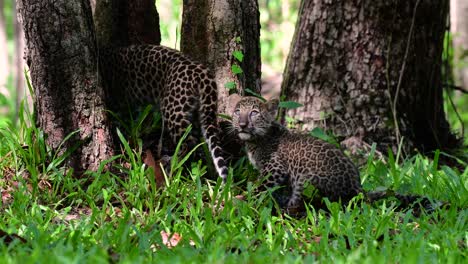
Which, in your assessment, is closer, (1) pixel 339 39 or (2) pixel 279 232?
(2) pixel 279 232

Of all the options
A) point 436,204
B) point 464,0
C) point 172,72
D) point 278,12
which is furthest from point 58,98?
point 278,12

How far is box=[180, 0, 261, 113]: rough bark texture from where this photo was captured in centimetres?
667

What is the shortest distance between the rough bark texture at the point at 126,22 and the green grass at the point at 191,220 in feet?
4.77

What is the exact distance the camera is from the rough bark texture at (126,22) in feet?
23.4

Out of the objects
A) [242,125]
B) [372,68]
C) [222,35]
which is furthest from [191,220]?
[372,68]

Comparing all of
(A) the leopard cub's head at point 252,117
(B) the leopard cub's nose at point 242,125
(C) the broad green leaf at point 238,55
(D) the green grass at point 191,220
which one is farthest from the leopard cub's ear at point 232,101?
(D) the green grass at point 191,220

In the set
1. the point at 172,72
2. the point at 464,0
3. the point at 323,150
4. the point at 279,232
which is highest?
the point at 464,0

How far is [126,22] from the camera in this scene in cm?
726

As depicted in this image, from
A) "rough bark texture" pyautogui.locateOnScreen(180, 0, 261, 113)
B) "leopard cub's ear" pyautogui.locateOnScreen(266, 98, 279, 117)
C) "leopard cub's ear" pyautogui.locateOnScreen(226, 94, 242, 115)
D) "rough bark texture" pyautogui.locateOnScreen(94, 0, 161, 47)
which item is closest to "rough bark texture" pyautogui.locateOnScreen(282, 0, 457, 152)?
"rough bark texture" pyautogui.locateOnScreen(180, 0, 261, 113)

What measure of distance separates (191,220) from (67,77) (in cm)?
173

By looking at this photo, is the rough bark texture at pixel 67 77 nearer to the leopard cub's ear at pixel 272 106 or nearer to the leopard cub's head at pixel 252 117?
the leopard cub's head at pixel 252 117

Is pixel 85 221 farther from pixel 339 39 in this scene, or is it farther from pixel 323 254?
pixel 339 39

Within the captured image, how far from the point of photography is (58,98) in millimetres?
6172

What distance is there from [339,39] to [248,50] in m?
1.69
